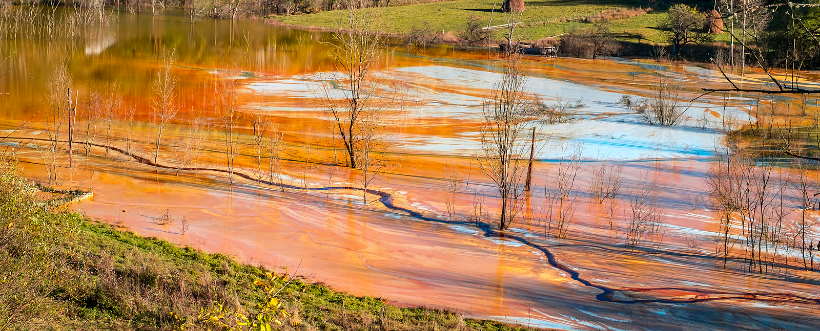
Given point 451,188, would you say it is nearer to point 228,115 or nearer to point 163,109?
point 163,109

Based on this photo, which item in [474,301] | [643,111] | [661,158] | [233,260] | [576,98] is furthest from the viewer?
[576,98]

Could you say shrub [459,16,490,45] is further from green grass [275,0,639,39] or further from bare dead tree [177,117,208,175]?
bare dead tree [177,117,208,175]

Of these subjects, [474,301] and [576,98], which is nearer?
[474,301]

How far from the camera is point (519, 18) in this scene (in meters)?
72.8

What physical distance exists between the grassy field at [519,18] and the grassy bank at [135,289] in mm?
48940

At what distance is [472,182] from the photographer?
2039cm

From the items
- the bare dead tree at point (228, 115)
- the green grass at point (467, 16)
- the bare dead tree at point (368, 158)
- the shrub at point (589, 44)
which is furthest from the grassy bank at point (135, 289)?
the green grass at point (467, 16)

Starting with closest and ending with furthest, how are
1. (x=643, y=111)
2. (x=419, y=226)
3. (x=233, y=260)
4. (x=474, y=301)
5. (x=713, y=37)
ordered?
(x=474, y=301)
(x=233, y=260)
(x=419, y=226)
(x=643, y=111)
(x=713, y=37)

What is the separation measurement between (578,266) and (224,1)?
7314 centimetres

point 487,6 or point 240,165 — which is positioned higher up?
point 487,6

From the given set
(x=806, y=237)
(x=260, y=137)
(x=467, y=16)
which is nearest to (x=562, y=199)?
(x=806, y=237)

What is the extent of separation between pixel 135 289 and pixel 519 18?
65257 millimetres

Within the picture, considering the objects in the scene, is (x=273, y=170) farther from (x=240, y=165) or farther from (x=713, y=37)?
(x=713, y=37)

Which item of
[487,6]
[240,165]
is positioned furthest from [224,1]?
[240,165]
